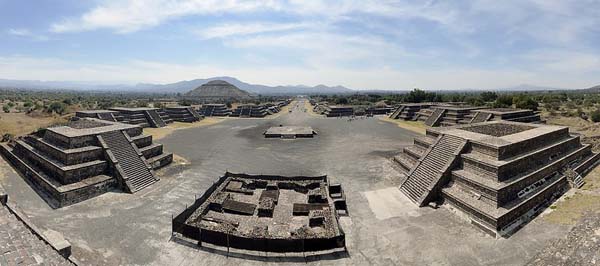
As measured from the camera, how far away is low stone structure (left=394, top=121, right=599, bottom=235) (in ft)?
53.2

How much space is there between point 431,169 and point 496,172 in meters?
4.41

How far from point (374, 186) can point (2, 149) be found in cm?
3431

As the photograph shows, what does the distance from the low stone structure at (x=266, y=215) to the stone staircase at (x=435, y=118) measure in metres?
38.4

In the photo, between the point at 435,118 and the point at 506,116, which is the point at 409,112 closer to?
the point at 435,118

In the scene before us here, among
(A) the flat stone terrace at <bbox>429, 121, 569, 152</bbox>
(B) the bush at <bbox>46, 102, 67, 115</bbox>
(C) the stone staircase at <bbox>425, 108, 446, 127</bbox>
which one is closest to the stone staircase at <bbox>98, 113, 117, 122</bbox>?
(B) the bush at <bbox>46, 102, 67, 115</bbox>

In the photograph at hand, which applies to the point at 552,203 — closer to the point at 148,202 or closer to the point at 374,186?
the point at 374,186

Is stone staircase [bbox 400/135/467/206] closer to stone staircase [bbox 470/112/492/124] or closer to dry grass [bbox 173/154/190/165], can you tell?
dry grass [bbox 173/154/190/165]

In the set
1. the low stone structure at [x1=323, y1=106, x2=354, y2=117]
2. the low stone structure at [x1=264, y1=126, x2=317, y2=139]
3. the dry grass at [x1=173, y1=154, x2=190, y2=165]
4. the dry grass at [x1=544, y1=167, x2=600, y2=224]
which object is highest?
the low stone structure at [x1=323, y1=106, x2=354, y2=117]

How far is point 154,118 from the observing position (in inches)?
2067

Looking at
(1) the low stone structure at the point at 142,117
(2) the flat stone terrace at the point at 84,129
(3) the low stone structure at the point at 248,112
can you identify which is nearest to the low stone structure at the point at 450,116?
(3) the low stone structure at the point at 248,112

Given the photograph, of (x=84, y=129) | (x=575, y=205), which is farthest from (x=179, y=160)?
(x=575, y=205)

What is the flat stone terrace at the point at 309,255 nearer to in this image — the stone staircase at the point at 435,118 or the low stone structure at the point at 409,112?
the stone staircase at the point at 435,118

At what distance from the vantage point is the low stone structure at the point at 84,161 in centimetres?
1978

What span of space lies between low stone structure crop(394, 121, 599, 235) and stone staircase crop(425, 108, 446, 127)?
28330 millimetres
